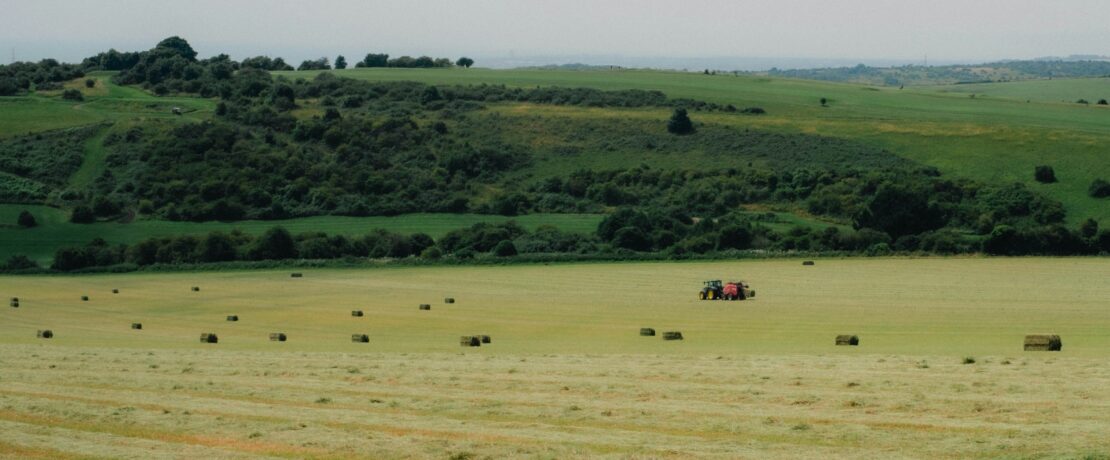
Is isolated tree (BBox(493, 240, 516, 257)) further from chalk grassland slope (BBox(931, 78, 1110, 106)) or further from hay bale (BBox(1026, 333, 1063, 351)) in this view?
chalk grassland slope (BBox(931, 78, 1110, 106))

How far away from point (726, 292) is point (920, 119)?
72727 millimetres

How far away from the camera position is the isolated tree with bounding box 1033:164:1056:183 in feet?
305

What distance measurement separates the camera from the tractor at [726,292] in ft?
173

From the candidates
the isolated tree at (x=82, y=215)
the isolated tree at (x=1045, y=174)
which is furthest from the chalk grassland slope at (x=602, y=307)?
the isolated tree at (x=1045, y=174)

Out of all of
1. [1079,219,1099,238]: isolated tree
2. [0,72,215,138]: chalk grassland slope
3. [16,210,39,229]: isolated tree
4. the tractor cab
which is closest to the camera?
the tractor cab

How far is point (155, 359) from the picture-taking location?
32.6 m

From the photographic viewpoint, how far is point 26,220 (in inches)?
3447

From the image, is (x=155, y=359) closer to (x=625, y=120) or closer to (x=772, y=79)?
(x=625, y=120)

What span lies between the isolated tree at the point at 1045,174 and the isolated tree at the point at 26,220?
68.4 m

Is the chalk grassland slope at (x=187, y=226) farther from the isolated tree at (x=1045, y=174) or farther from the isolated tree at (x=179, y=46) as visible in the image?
the isolated tree at (x=179, y=46)


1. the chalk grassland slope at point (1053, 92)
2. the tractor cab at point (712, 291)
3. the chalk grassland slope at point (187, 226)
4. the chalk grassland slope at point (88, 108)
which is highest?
the chalk grassland slope at point (88, 108)

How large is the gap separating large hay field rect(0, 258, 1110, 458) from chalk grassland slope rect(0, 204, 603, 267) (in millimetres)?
30378

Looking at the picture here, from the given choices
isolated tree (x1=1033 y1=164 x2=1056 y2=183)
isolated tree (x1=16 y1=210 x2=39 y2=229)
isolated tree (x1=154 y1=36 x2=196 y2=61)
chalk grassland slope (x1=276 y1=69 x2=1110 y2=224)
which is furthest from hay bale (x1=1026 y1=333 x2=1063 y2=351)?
isolated tree (x1=154 y1=36 x2=196 y2=61)

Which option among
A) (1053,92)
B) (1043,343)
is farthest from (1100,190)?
(1053,92)
